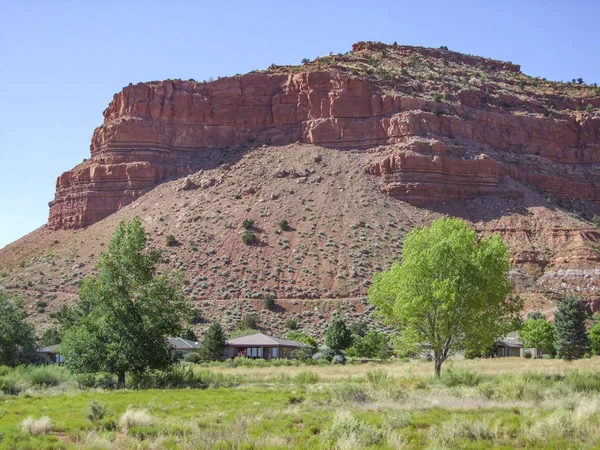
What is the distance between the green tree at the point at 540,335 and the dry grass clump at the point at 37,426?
4846 centimetres

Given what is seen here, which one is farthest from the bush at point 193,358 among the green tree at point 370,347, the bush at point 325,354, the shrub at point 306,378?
the shrub at point 306,378

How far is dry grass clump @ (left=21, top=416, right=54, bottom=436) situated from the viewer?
18.7 m

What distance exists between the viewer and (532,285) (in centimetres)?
7306

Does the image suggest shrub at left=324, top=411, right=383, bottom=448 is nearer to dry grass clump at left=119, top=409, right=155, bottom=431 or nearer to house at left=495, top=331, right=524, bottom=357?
dry grass clump at left=119, top=409, right=155, bottom=431

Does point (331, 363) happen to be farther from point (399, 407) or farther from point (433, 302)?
point (399, 407)

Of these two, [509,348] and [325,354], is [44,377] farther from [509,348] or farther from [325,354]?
[509,348]

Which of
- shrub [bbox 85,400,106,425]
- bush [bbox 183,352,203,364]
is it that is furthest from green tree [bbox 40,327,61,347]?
shrub [bbox 85,400,106,425]

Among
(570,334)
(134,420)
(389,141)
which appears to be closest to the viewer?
(134,420)

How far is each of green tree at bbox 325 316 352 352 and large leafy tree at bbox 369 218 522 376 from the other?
2472 cm

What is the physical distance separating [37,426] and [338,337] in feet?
135

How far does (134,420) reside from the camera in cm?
1945

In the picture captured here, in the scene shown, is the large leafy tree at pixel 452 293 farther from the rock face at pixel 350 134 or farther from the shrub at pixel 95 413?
the rock face at pixel 350 134

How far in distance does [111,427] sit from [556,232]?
68765 mm

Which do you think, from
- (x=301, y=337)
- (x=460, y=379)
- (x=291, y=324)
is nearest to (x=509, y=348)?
(x=301, y=337)
